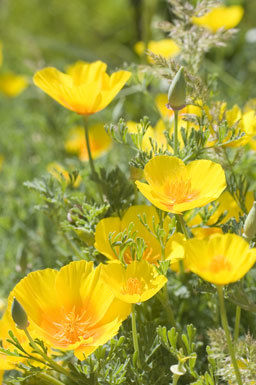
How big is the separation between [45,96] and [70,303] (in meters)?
1.21

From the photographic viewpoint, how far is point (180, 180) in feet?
2.65

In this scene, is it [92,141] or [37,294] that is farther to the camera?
[92,141]

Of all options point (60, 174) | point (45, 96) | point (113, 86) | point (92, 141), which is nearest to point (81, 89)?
point (113, 86)

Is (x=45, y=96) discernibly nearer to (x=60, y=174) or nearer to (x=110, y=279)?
(x=60, y=174)

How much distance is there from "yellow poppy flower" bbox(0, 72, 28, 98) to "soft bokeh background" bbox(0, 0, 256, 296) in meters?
0.08

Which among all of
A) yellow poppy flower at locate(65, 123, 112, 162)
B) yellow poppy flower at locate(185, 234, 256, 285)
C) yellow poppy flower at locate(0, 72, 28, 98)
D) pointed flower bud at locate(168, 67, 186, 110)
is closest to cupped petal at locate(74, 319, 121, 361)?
yellow poppy flower at locate(185, 234, 256, 285)

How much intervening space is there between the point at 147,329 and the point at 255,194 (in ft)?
0.90

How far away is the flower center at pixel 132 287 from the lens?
2.46ft

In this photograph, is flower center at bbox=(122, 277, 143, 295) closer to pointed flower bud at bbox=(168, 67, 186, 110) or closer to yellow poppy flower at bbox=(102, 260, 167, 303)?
yellow poppy flower at bbox=(102, 260, 167, 303)

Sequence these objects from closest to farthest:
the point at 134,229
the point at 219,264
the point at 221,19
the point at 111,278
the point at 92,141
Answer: the point at 219,264
the point at 111,278
the point at 134,229
the point at 92,141
the point at 221,19

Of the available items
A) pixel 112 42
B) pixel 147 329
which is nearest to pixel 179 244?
pixel 147 329

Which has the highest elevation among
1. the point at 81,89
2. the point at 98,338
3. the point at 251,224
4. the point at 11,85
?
the point at 11,85

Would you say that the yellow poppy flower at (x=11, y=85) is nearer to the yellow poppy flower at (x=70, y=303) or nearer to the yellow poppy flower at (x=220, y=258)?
the yellow poppy flower at (x=70, y=303)

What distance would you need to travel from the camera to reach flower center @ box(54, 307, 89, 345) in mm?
778
